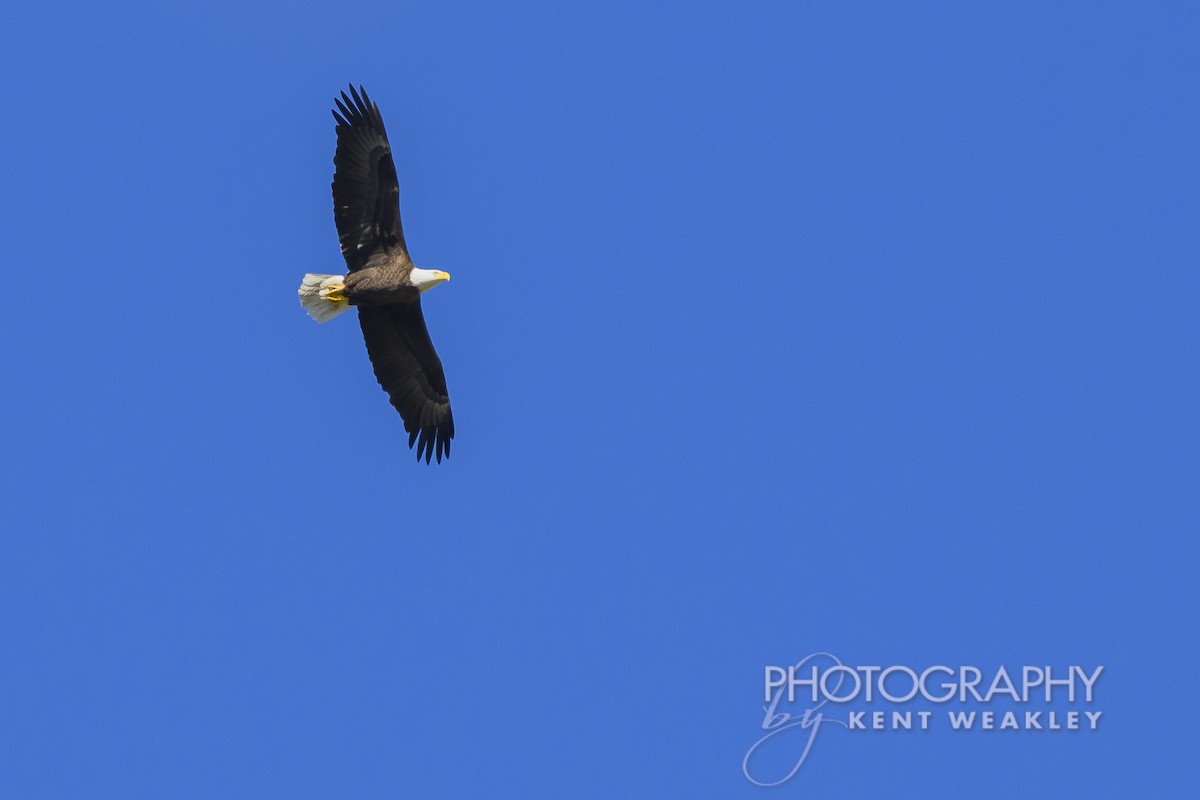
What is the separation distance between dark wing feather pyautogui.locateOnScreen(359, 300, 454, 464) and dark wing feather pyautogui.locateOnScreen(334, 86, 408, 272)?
712mm

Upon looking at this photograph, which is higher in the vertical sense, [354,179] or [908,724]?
[354,179]

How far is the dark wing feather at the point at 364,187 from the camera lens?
2730 cm

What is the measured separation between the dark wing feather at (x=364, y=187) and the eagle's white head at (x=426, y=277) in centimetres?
22

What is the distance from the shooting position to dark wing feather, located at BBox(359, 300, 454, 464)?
28.1 m

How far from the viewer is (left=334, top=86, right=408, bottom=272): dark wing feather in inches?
1075

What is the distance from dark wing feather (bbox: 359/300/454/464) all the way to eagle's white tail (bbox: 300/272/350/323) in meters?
0.30

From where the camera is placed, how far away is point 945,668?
29.1 meters

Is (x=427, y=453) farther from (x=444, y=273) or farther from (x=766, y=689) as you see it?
(x=766, y=689)

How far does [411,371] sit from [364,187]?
195 cm

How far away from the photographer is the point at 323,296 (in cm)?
2766

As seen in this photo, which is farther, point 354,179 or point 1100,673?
point 1100,673

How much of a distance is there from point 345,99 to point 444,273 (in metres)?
1.74

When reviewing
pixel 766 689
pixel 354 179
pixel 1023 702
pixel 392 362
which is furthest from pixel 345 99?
pixel 1023 702

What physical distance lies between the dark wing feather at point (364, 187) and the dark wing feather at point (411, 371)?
0.71 metres
